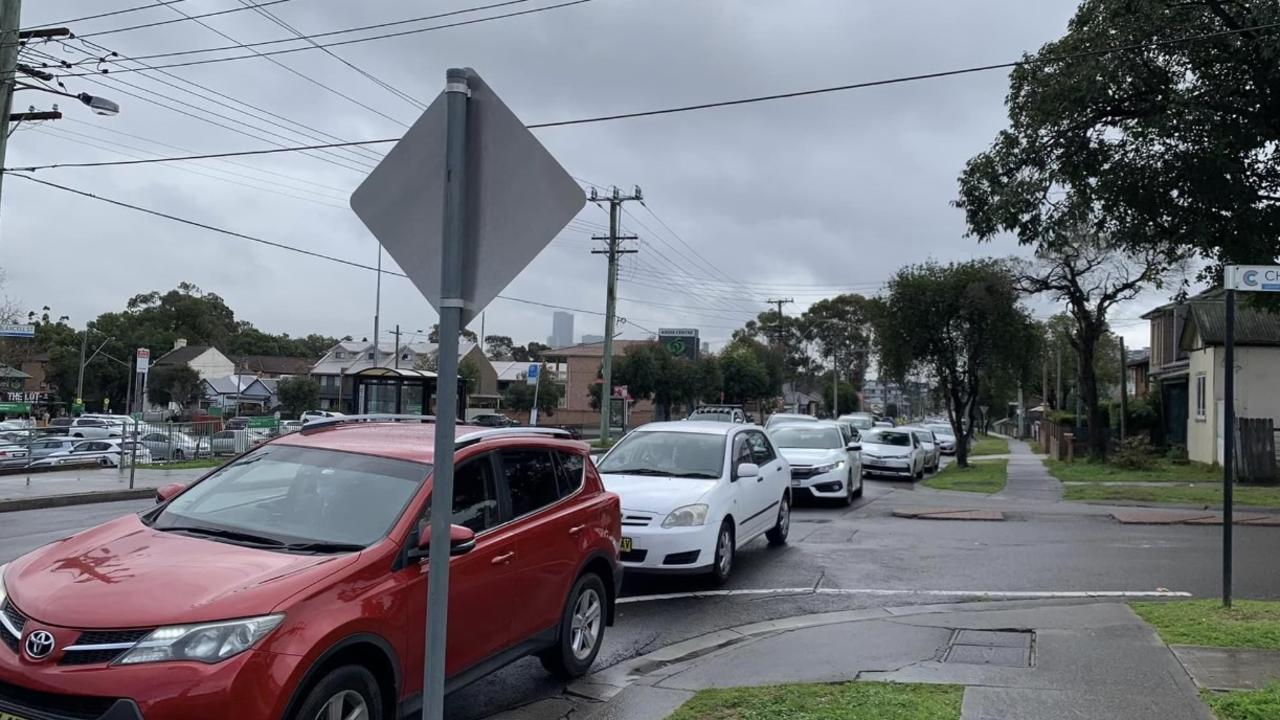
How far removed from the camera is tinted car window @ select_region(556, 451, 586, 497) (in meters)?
6.49

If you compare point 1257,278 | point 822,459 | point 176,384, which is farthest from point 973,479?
point 176,384

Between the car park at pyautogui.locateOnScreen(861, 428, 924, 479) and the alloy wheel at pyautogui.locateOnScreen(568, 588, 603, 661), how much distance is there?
68.6 ft

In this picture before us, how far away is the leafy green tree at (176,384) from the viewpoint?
246ft

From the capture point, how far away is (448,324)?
10.1ft

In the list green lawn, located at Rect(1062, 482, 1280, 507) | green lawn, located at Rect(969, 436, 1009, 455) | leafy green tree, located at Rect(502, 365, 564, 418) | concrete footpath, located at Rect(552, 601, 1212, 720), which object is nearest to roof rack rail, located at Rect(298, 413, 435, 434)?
concrete footpath, located at Rect(552, 601, 1212, 720)

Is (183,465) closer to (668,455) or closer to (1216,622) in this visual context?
(668,455)

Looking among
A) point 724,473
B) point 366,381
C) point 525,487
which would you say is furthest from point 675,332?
point 525,487

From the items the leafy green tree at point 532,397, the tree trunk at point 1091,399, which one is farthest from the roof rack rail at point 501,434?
the leafy green tree at point 532,397

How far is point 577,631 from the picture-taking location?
20.9 feet

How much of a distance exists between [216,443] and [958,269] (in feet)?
81.0

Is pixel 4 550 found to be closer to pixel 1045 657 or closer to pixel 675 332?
pixel 1045 657

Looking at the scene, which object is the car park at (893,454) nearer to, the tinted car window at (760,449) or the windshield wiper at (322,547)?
the tinted car window at (760,449)

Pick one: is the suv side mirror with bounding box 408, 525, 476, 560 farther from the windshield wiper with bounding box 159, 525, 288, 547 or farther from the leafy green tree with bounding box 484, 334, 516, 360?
the leafy green tree with bounding box 484, 334, 516, 360

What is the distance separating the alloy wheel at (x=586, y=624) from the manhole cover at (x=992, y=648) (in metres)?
2.47
